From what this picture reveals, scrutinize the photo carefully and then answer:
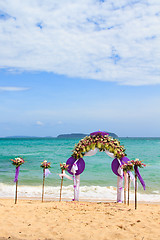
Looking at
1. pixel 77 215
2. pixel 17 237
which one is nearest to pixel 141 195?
pixel 77 215

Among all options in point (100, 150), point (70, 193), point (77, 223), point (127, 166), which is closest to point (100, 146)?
point (100, 150)

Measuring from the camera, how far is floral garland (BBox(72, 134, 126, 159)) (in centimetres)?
1184

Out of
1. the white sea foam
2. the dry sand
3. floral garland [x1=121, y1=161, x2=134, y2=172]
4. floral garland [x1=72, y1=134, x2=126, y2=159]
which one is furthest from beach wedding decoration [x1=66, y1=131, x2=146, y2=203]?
the white sea foam

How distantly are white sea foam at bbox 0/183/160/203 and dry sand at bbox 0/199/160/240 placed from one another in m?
4.24

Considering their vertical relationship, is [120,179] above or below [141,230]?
above

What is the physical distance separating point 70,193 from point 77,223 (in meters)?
7.53

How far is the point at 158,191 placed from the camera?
54.7 ft

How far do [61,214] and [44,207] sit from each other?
1.40 m

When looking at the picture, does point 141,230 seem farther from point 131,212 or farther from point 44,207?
point 44,207

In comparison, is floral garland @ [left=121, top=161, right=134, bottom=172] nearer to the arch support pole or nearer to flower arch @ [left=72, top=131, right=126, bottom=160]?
flower arch @ [left=72, top=131, right=126, bottom=160]

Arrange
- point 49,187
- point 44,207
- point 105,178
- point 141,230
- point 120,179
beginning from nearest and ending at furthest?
point 141,230
point 44,207
point 120,179
point 49,187
point 105,178

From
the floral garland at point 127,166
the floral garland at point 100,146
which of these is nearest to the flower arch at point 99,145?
the floral garland at point 100,146

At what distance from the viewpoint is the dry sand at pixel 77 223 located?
757 centimetres

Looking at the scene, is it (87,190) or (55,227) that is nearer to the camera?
(55,227)
